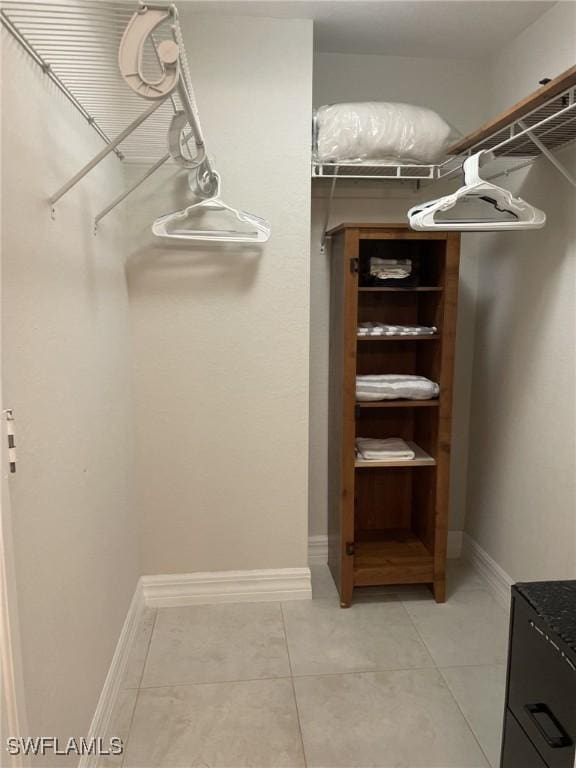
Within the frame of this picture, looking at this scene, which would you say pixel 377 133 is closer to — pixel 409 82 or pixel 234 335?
pixel 409 82

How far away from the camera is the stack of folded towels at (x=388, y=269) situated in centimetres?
247

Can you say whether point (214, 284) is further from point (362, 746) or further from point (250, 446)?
point (362, 746)

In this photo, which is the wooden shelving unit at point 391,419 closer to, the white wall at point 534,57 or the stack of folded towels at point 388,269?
the stack of folded towels at point 388,269

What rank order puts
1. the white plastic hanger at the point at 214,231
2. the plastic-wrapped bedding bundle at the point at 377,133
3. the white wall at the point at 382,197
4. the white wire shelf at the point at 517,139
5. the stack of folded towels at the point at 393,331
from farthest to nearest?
the white wall at the point at 382,197, the stack of folded towels at the point at 393,331, the plastic-wrapped bedding bundle at the point at 377,133, the white plastic hanger at the point at 214,231, the white wire shelf at the point at 517,139

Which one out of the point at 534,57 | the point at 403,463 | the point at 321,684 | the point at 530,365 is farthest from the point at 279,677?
the point at 534,57

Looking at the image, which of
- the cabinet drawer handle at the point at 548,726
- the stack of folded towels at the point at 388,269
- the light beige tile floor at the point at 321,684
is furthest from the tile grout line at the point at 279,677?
the stack of folded towels at the point at 388,269

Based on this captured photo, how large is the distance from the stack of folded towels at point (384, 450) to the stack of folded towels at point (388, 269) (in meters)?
0.77

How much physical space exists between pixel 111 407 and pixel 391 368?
141 cm

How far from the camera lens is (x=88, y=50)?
1.33 m

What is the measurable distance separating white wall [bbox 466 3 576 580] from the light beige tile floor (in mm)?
438

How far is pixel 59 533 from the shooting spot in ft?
4.82

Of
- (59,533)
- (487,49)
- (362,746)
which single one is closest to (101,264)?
(59,533)

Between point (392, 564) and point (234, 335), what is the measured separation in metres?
1.29

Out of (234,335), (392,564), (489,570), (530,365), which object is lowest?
(489,570)
